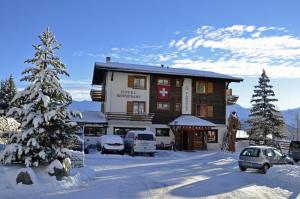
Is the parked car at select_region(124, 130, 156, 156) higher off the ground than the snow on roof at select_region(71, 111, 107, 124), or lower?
lower

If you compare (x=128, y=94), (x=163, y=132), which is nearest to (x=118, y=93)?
(x=128, y=94)

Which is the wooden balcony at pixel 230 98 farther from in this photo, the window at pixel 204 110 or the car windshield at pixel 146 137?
the car windshield at pixel 146 137

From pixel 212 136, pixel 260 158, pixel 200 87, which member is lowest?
pixel 260 158

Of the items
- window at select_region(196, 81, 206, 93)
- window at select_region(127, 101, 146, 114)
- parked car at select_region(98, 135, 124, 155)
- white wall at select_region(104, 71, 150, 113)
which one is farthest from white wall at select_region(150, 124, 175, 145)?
parked car at select_region(98, 135, 124, 155)

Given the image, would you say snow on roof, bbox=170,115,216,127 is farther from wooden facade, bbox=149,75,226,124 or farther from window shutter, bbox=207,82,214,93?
window shutter, bbox=207,82,214,93

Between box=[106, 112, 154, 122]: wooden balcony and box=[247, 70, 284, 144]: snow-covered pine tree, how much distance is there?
13339mm

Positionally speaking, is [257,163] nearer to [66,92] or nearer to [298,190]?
[298,190]

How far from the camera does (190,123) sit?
141ft

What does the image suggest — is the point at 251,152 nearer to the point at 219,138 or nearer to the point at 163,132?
the point at 163,132

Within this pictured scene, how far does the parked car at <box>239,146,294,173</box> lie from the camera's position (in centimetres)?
2277

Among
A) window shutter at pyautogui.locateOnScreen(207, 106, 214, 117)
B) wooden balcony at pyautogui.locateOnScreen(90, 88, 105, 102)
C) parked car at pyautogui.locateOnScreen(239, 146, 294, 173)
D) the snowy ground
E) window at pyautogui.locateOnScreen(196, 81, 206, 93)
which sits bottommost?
the snowy ground

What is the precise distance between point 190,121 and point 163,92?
441 centimetres

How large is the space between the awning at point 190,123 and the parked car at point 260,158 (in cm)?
1848

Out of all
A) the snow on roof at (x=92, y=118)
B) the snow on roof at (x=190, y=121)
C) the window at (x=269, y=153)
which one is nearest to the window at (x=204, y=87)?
the snow on roof at (x=190, y=121)
